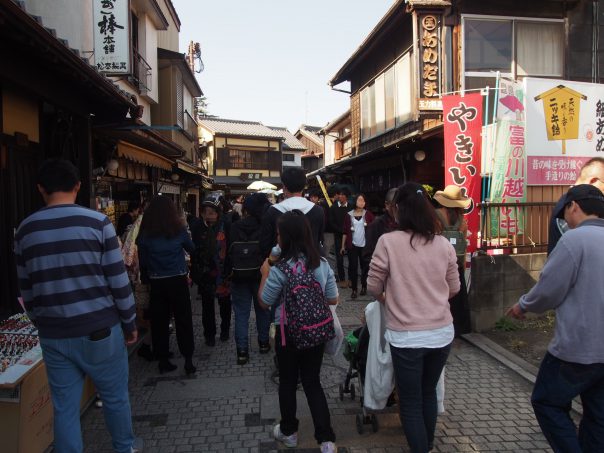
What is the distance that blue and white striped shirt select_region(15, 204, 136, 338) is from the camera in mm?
2791

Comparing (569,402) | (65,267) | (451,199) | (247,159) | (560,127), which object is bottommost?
(569,402)

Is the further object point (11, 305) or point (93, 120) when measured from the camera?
point (93, 120)

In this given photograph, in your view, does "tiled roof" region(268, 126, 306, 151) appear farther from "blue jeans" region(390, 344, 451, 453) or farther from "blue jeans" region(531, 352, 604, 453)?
"blue jeans" region(531, 352, 604, 453)

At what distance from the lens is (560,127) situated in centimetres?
707

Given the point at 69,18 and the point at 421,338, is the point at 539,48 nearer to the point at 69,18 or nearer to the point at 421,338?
the point at 69,18

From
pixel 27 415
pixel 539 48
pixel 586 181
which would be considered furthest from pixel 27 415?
pixel 539 48

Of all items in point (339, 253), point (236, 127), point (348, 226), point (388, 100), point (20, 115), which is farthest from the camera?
point (236, 127)

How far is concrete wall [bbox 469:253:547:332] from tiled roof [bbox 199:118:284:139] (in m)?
34.8

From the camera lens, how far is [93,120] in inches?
256

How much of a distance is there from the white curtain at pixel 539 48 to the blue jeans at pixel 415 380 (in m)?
9.95

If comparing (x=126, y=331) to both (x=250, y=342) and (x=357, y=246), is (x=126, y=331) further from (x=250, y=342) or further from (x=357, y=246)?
(x=357, y=246)

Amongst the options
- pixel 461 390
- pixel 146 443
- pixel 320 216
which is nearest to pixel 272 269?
pixel 320 216

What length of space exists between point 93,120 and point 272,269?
461 centimetres

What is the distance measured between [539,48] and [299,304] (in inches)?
422
